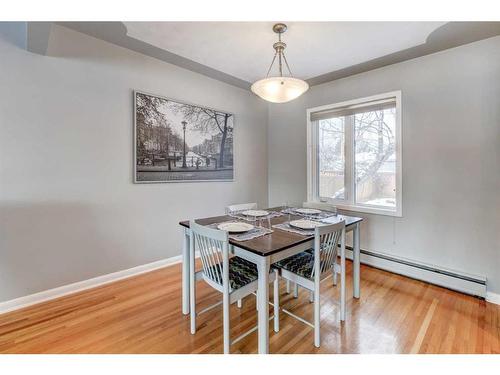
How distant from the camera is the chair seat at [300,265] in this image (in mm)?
1762

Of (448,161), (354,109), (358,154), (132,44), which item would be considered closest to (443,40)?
(354,109)

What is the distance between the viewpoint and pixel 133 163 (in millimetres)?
2625

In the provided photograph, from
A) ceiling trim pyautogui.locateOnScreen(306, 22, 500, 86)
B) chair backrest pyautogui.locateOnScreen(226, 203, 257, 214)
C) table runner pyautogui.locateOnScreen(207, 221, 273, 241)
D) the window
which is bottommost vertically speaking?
table runner pyautogui.locateOnScreen(207, 221, 273, 241)

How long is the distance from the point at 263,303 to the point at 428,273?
6.96ft

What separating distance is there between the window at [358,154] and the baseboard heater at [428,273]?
0.54 m

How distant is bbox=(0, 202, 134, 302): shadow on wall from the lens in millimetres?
2004

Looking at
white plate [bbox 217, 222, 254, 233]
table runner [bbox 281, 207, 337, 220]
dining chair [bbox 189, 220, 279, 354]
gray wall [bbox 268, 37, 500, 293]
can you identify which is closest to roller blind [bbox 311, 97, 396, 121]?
gray wall [bbox 268, 37, 500, 293]

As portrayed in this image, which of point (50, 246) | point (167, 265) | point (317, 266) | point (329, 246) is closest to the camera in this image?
point (317, 266)

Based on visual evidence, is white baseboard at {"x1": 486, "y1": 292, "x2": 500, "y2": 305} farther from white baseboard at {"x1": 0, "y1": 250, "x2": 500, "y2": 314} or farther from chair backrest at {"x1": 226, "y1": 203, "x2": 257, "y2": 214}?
chair backrest at {"x1": 226, "y1": 203, "x2": 257, "y2": 214}

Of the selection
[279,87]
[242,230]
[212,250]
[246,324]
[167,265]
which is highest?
[279,87]

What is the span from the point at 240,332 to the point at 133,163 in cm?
197

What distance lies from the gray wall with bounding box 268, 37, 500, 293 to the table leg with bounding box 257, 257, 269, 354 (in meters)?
2.15

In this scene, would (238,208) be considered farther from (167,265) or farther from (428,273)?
(428,273)

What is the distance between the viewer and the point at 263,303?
1429mm
